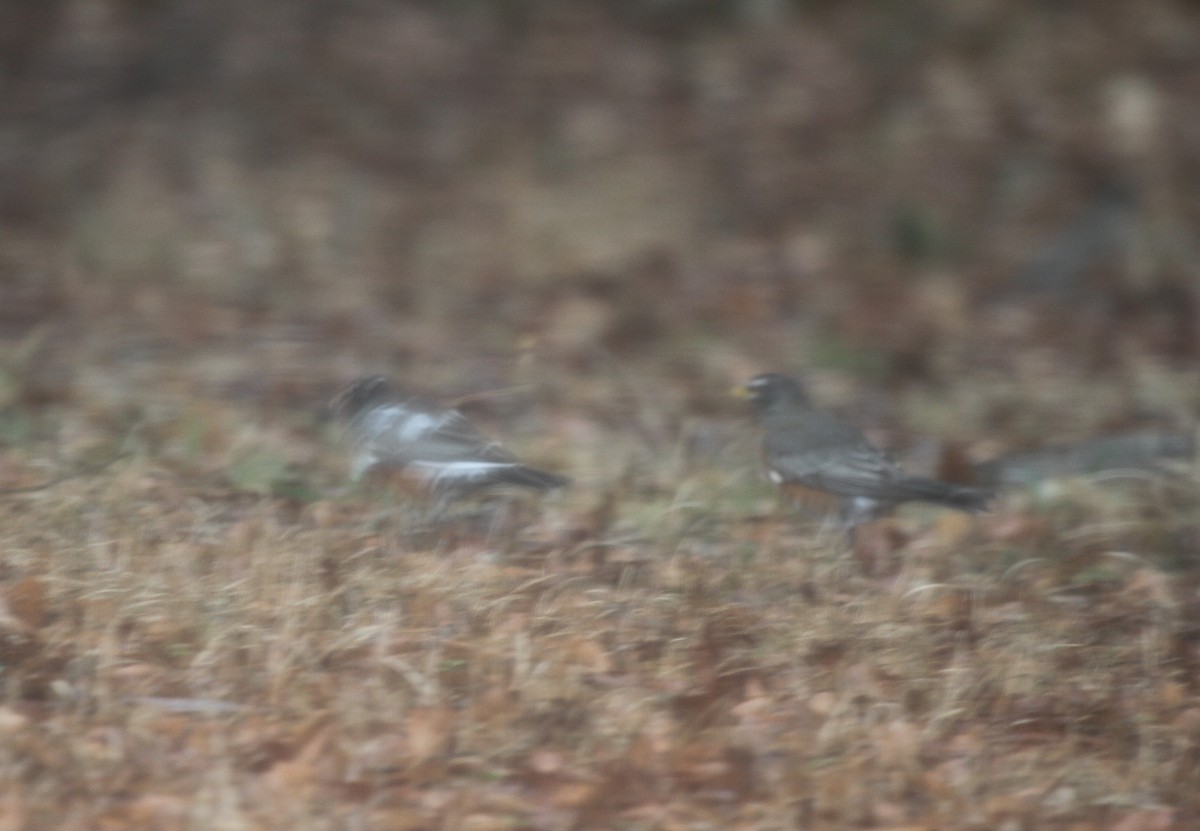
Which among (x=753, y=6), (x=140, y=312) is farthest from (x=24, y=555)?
(x=753, y=6)

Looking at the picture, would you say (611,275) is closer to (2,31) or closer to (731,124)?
(731,124)

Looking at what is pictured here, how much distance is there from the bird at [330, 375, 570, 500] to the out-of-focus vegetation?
8.0 inches

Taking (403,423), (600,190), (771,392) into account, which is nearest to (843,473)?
(771,392)

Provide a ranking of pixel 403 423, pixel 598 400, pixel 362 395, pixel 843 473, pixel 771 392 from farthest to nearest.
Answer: pixel 598 400
pixel 771 392
pixel 362 395
pixel 843 473
pixel 403 423

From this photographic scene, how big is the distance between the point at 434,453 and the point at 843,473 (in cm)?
166

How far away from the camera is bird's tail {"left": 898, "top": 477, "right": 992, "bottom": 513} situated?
6.28 metres

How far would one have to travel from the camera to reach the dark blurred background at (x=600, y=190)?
9.90 m

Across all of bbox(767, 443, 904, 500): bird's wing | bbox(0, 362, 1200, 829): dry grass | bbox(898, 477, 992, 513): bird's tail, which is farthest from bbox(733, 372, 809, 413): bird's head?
bbox(898, 477, 992, 513): bird's tail

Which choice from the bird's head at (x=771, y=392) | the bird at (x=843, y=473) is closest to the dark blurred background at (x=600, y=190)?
the bird's head at (x=771, y=392)

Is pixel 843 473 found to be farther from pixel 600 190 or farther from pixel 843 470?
pixel 600 190

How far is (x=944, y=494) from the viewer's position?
629cm

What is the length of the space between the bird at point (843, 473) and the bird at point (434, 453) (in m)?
1.05

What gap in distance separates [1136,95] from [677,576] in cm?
→ 719

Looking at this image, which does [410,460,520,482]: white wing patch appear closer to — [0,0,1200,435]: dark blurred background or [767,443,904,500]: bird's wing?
[767,443,904,500]: bird's wing
